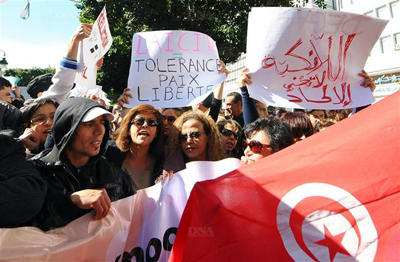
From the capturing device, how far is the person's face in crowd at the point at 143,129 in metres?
2.49

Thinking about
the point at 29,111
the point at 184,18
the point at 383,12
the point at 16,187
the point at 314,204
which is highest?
the point at 383,12

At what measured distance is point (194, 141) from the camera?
2531 millimetres

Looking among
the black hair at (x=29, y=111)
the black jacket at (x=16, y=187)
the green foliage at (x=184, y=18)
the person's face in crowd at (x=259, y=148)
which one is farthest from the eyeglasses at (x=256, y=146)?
the green foliage at (x=184, y=18)

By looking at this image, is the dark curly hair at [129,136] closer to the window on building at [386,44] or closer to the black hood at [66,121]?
the black hood at [66,121]

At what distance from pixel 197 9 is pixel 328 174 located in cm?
1177

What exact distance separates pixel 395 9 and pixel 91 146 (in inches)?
1200

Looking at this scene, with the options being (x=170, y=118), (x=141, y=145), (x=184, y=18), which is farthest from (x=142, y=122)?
(x=184, y=18)

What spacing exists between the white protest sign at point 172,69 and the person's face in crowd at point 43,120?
80 cm

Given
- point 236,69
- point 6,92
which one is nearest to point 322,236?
point 6,92

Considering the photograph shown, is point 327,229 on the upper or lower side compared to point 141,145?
lower

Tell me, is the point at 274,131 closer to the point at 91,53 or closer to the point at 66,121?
the point at 66,121

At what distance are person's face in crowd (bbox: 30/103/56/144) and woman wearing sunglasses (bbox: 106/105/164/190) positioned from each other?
476 mm

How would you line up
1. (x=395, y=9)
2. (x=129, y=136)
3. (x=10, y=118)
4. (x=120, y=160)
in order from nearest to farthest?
1. (x=10, y=118)
2. (x=120, y=160)
3. (x=129, y=136)
4. (x=395, y=9)

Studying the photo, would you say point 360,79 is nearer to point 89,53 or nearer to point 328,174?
point 328,174
